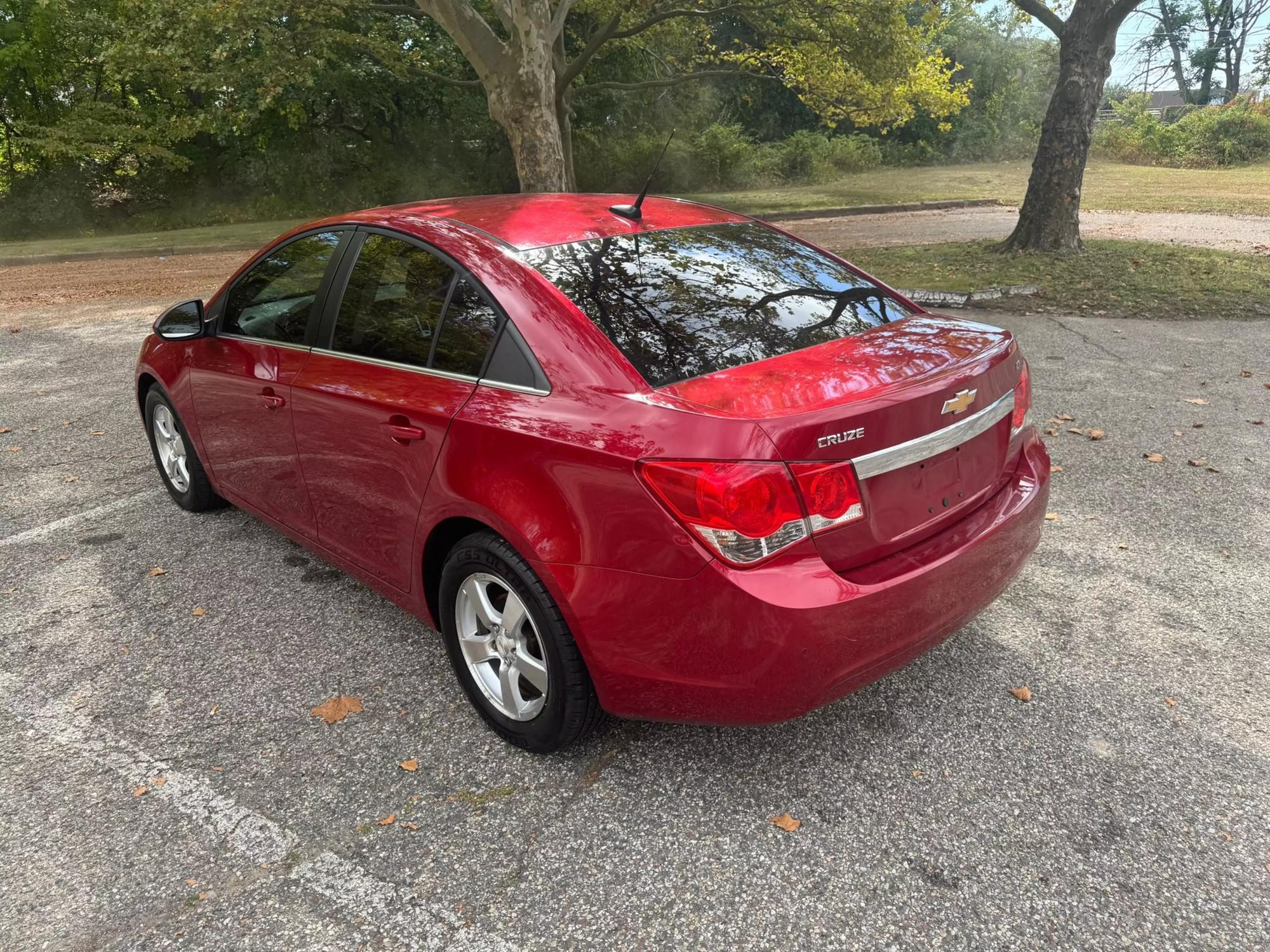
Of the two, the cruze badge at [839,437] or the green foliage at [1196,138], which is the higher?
the green foliage at [1196,138]

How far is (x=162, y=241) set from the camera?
1828cm

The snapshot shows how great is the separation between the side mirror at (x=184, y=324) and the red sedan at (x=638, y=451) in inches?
22.0

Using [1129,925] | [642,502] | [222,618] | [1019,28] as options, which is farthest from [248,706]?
[1019,28]

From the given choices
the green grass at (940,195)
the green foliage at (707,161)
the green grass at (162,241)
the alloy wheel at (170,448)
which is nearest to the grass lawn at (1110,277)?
the green grass at (940,195)

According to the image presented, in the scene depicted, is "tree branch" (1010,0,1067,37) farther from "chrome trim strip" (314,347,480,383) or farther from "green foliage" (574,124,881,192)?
"green foliage" (574,124,881,192)

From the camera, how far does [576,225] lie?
3080 mm

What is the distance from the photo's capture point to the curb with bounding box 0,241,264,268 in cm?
1650

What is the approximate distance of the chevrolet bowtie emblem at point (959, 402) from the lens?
96.2 inches

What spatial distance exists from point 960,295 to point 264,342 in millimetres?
7407

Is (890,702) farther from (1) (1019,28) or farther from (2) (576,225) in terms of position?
(1) (1019,28)

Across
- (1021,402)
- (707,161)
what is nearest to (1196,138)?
(707,161)

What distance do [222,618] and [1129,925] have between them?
328 cm

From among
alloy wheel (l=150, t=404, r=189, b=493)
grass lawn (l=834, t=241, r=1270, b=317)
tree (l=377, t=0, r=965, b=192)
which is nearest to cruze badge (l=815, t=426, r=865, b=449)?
alloy wheel (l=150, t=404, r=189, b=493)

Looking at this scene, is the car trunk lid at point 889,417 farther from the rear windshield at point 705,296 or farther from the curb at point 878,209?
the curb at point 878,209
